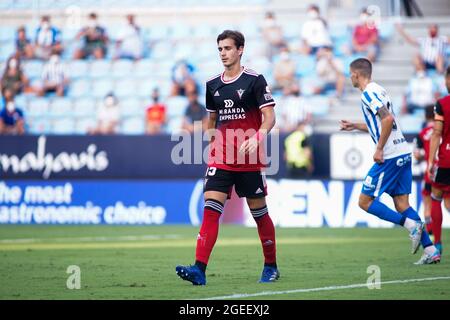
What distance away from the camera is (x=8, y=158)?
21.8 metres

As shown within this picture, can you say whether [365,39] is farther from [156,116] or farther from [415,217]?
[415,217]

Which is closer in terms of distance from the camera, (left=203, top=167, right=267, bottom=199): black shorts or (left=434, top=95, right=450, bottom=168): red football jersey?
(left=203, top=167, right=267, bottom=199): black shorts

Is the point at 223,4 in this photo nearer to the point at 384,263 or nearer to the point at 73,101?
the point at 73,101

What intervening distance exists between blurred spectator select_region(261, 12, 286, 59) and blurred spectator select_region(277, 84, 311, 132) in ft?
7.82

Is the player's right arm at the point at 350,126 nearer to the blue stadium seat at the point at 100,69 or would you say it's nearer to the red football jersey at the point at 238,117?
the red football jersey at the point at 238,117

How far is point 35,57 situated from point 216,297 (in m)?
18.7

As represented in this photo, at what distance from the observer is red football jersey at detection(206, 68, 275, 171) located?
9656 millimetres

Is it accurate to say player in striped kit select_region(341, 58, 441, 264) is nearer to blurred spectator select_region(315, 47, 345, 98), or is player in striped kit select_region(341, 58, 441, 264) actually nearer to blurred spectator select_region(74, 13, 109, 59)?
blurred spectator select_region(315, 47, 345, 98)

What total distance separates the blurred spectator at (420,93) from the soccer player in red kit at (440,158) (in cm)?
936

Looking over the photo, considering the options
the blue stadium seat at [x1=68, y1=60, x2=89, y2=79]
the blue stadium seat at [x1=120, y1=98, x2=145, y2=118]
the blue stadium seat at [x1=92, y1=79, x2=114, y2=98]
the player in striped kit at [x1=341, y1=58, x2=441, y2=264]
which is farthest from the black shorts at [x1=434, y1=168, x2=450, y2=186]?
the blue stadium seat at [x1=68, y1=60, x2=89, y2=79]

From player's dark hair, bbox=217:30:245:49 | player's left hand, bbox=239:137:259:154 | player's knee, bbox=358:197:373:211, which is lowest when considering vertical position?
player's knee, bbox=358:197:373:211

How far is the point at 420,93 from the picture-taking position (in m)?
22.2

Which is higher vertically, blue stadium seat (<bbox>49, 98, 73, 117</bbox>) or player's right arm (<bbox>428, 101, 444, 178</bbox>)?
blue stadium seat (<bbox>49, 98, 73, 117</bbox>)

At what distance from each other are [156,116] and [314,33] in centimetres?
440
